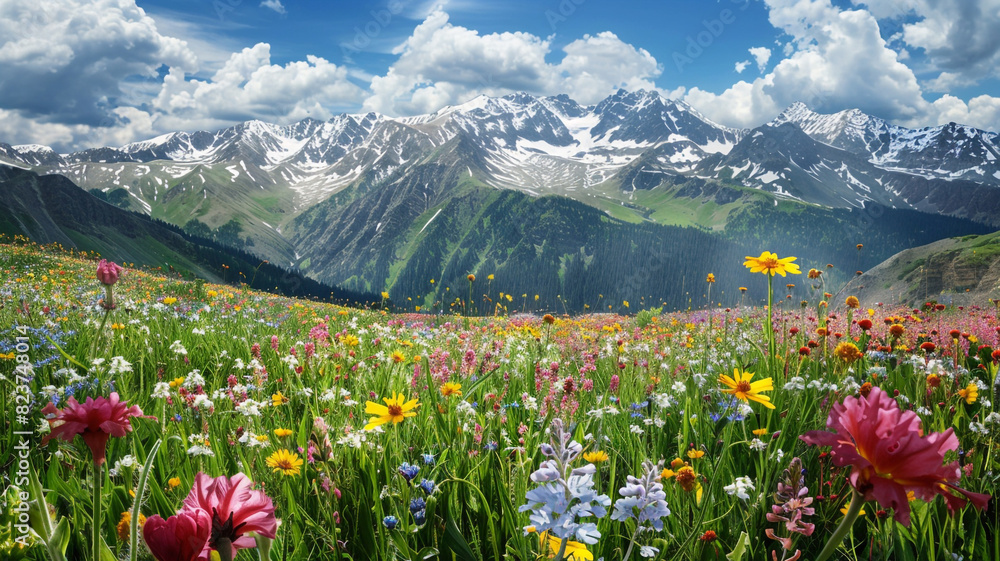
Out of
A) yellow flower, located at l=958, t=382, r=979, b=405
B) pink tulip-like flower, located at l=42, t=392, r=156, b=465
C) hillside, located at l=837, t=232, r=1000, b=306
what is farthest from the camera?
hillside, located at l=837, t=232, r=1000, b=306

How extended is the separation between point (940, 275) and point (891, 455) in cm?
3878

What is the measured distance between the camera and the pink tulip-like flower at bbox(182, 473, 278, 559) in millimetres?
791

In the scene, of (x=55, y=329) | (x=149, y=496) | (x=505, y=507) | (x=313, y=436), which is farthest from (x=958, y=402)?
(x=55, y=329)

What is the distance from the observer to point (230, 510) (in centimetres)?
81

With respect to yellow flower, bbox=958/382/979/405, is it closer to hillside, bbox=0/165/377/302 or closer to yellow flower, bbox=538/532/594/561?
yellow flower, bbox=538/532/594/561

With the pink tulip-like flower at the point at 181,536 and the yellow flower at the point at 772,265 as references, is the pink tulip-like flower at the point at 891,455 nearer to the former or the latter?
the pink tulip-like flower at the point at 181,536

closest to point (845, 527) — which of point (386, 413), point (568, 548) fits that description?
point (568, 548)

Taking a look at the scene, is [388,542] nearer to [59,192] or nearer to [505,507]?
[505,507]

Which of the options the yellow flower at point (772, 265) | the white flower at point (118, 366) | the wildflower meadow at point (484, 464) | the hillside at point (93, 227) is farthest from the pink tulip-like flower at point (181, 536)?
the hillside at point (93, 227)

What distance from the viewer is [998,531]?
1.94m

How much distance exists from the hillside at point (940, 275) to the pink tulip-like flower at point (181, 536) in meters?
26.3

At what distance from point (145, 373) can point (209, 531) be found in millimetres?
4201

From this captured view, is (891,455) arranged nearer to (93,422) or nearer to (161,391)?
(93,422)

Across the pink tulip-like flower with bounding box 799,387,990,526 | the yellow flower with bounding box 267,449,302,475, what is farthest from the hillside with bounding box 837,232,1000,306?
the yellow flower with bounding box 267,449,302,475
